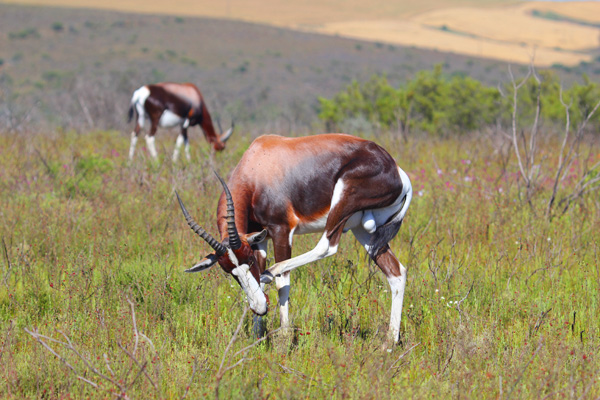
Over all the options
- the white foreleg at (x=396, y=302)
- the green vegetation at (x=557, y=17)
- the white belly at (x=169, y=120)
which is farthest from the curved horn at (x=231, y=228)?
the green vegetation at (x=557, y=17)

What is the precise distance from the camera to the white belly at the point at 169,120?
12.3 m

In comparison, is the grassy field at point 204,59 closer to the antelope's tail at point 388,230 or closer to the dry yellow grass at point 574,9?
the antelope's tail at point 388,230

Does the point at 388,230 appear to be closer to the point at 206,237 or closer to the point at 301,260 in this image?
the point at 301,260

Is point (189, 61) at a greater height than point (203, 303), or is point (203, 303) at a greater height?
point (203, 303)

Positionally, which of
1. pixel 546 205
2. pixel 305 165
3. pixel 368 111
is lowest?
pixel 368 111

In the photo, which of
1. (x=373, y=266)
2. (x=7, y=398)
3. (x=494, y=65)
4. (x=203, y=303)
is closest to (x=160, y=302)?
(x=203, y=303)

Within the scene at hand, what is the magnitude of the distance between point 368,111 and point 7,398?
13702mm

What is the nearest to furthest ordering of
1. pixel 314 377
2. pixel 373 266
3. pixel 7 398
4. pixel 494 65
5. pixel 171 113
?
pixel 7 398, pixel 314 377, pixel 373 266, pixel 171 113, pixel 494 65

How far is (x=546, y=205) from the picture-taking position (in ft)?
23.2

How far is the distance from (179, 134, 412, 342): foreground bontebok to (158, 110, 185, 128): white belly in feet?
27.0

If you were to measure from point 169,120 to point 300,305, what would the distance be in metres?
8.41

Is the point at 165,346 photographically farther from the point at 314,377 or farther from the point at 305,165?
the point at 305,165

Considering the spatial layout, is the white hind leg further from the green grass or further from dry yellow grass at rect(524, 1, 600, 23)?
dry yellow grass at rect(524, 1, 600, 23)

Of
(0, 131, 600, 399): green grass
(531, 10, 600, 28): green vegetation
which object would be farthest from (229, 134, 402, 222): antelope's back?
(531, 10, 600, 28): green vegetation
